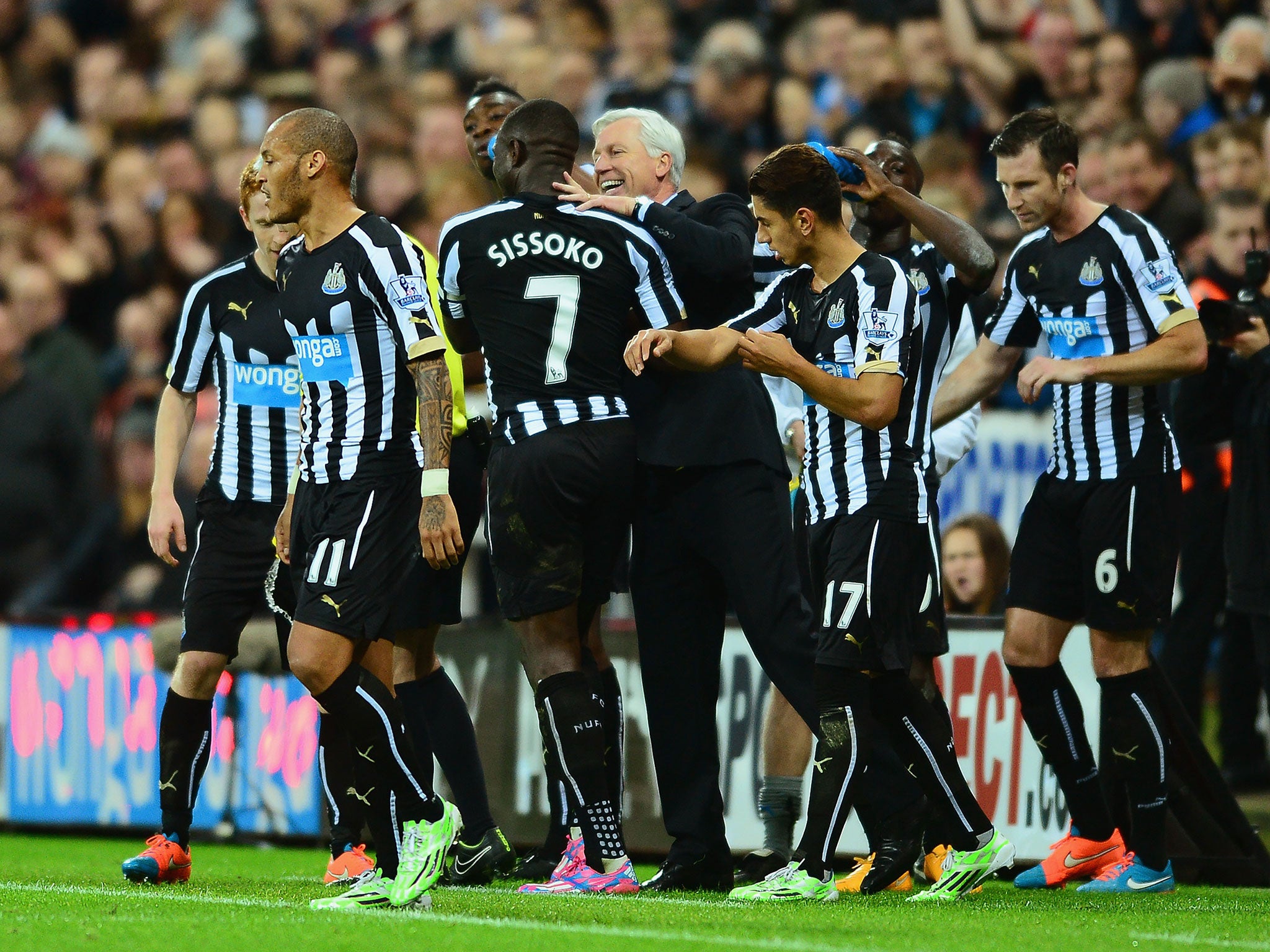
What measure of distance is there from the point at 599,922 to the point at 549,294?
1868mm

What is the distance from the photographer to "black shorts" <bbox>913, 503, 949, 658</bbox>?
530 cm

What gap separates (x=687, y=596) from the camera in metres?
5.80

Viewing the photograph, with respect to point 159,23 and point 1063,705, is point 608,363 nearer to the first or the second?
point 1063,705

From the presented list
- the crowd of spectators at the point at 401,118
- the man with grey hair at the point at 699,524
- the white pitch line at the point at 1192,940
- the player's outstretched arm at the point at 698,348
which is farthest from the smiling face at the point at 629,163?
the white pitch line at the point at 1192,940

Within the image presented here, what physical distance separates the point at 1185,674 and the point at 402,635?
11.3ft

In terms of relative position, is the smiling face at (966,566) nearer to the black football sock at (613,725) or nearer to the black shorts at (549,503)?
the black football sock at (613,725)

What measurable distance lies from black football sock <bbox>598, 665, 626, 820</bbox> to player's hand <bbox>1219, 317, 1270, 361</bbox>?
240cm

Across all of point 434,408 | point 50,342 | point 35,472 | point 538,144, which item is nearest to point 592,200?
point 538,144

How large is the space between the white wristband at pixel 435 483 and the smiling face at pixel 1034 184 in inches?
85.4

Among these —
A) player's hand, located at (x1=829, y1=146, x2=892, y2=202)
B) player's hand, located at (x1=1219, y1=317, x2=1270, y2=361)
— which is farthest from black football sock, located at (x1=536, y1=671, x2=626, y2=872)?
player's hand, located at (x1=1219, y1=317, x2=1270, y2=361)

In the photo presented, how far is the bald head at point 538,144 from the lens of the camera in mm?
5527

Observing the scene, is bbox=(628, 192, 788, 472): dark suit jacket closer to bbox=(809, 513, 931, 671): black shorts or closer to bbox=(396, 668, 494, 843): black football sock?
bbox=(809, 513, 931, 671): black shorts

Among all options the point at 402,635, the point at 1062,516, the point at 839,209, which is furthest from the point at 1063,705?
the point at 402,635

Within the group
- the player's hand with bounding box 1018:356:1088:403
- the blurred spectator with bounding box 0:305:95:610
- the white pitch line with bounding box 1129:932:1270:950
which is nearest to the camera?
the white pitch line with bounding box 1129:932:1270:950
